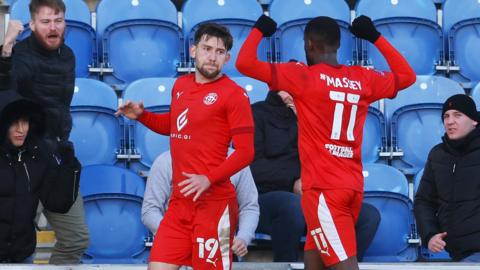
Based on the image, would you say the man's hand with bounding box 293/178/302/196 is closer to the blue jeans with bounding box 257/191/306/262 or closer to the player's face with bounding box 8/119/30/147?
the blue jeans with bounding box 257/191/306/262

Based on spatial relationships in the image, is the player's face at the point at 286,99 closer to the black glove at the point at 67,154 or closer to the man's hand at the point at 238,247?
the black glove at the point at 67,154

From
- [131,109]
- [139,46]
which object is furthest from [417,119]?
[131,109]

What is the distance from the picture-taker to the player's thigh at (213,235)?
5203 millimetres

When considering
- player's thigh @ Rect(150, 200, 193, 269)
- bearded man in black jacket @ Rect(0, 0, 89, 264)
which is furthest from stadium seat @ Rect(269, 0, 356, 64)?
player's thigh @ Rect(150, 200, 193, 269)

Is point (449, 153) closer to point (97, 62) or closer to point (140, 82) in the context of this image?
point (140, 82)

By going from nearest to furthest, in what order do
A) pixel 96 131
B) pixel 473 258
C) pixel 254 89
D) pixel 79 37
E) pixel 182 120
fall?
pixel 182 120 → pixel 473 258 → pixel 96 131 → pixel 254 89 → pixel 79 37

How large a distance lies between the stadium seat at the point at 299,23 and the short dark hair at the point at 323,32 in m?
2.75

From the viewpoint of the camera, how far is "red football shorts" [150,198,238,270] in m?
5.18

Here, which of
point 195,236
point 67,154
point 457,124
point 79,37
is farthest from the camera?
point 79,37

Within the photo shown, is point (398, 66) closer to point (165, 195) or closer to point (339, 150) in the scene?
point (339, 150)

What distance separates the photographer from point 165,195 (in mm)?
6156

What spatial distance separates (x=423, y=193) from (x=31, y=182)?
7.92 ft

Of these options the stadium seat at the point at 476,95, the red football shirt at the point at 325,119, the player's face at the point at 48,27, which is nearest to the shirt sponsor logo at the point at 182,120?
the red football shirt at the point at 325,119

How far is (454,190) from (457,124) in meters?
0.42
